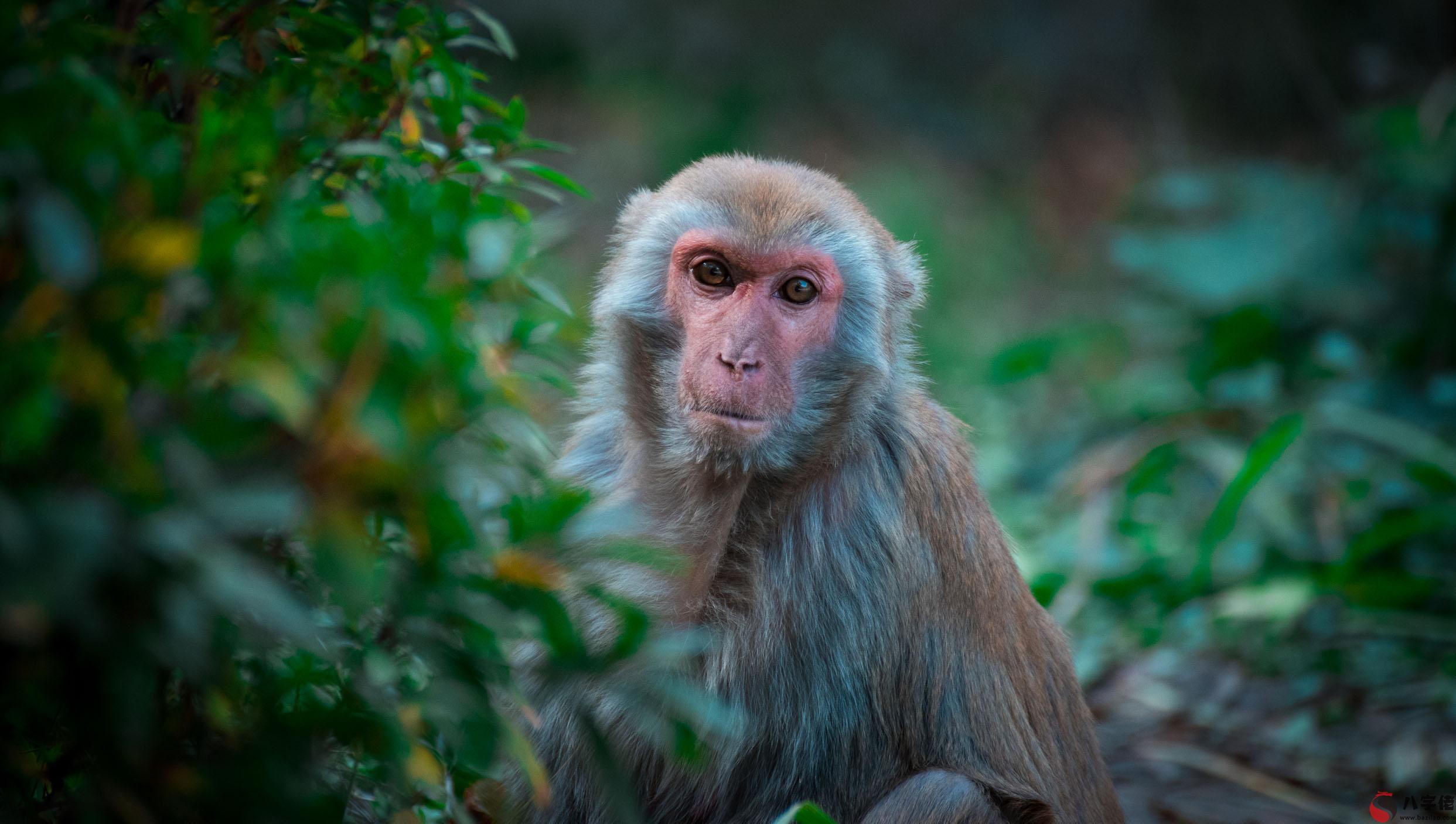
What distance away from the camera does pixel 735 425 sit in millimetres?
3057

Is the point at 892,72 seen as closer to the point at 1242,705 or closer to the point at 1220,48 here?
the point at 1220,48

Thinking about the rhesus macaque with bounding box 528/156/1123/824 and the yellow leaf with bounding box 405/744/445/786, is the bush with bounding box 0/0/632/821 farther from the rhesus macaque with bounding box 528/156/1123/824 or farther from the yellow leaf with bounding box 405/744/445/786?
the rhesus macaque with bounding box 528/156/1123/824

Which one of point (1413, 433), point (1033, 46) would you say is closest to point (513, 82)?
point (1033, 46)

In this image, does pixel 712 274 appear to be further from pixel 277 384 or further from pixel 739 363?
pixel 277 384

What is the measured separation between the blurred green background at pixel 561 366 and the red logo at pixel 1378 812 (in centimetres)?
6

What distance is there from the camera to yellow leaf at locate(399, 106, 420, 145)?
2623 millimetres

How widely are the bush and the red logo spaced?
12.2 ft

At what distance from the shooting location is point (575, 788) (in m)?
3.21

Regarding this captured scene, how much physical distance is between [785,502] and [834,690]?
53cm

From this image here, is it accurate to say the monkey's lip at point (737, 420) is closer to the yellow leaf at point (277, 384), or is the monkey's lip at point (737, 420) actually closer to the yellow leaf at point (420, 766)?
the yellow leaf at point (420, 766)

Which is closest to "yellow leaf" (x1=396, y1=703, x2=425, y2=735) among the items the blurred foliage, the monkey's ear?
the blurred foliage

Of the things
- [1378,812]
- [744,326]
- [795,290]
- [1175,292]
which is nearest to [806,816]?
[744,326]

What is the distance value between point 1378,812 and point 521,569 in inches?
154

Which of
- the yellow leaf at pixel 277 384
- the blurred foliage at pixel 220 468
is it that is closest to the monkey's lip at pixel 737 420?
the blurred foliage at pixel 220 468
